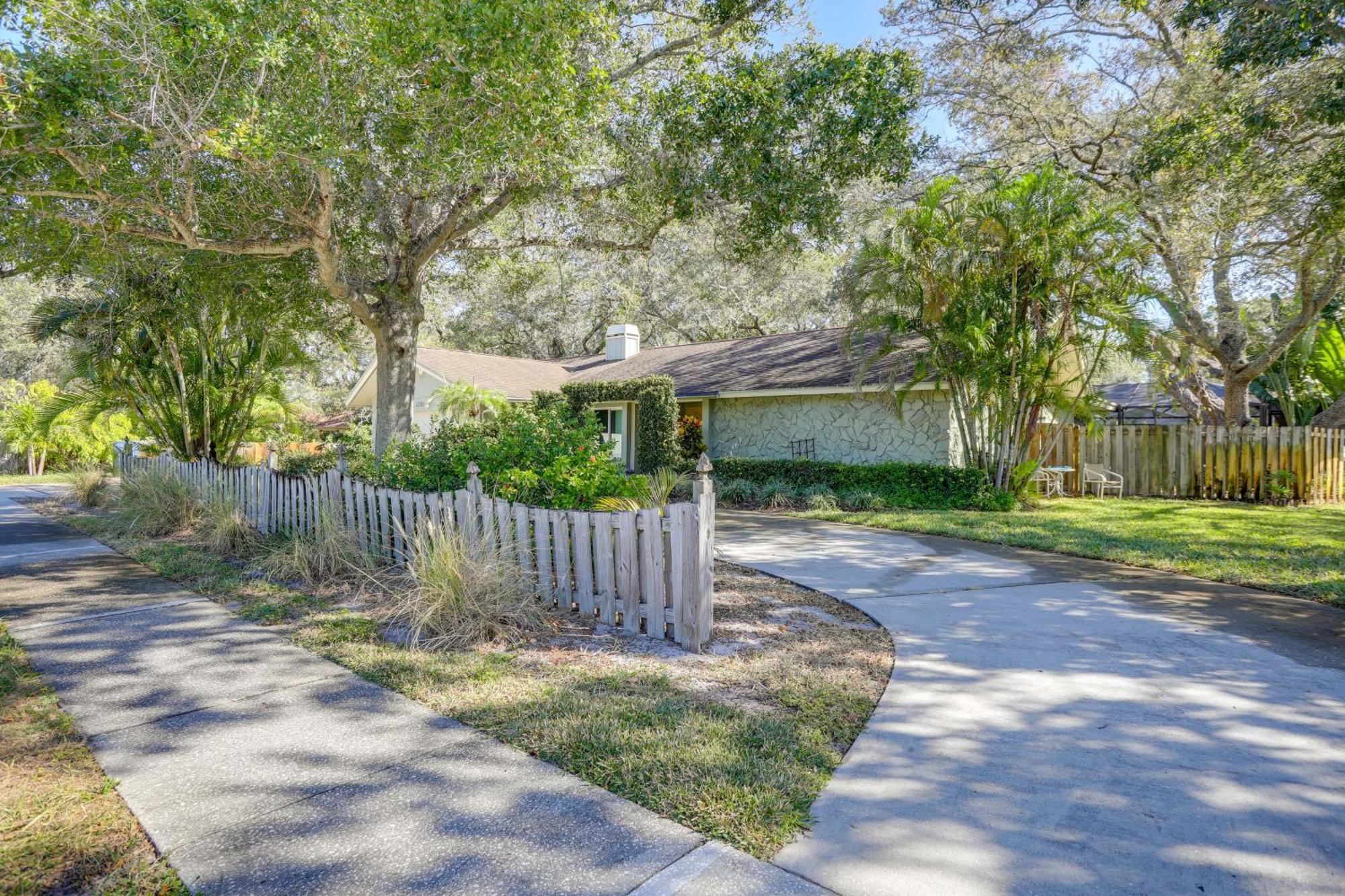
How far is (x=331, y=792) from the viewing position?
3.15 metres

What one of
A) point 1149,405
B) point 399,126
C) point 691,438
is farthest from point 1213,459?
point 399,126

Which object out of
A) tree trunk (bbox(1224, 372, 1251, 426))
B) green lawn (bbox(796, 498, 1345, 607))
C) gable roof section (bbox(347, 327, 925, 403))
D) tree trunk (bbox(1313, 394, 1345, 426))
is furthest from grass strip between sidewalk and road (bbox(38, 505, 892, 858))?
tree trunk (bbox(1224, 372, 1251, 426))

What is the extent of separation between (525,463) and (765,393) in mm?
11446

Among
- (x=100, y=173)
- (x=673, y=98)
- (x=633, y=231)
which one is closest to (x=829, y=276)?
(x=633, y=231)

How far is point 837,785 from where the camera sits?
129 inches

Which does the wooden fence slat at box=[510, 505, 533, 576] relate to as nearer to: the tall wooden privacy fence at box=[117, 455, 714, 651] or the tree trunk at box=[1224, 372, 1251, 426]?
the tall wooden privacy fence at box=[117, 455, 714, 651]

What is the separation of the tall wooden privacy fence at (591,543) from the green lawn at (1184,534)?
578 cm

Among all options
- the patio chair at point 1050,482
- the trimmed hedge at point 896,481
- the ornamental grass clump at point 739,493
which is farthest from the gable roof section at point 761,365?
the patio chair at point 1050,482

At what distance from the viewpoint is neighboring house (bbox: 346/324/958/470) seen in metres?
15.8

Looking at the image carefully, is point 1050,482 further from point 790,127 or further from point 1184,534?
point 790,127

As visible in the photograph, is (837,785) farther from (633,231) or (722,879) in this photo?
(633,231)

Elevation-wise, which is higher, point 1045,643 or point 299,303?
point 299,303

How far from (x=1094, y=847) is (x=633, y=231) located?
12.0 meters

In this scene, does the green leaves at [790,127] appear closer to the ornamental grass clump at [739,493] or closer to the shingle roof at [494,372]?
the ornamental grass clump at [739,493]
